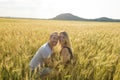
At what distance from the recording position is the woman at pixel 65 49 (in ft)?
10.6

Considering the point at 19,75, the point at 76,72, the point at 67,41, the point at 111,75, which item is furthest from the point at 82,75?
the point at 67,41

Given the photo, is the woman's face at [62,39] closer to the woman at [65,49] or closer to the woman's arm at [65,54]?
the woman at [65,49]

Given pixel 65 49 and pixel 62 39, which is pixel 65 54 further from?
pixel 62 39

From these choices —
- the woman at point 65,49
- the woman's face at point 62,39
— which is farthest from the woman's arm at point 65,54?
the woman's face at point 62,39

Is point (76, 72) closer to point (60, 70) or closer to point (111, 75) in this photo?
point (60, 70)

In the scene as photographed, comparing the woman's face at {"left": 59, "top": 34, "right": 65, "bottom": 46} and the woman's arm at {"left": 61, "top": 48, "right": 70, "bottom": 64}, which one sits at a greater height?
the woman's face at {"left": 59, "top": 34, "right": 65, "bottom": 46}

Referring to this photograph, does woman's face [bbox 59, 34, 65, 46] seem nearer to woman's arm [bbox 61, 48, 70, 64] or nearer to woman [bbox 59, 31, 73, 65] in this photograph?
woman [bbox 59, 31, 73, 65]

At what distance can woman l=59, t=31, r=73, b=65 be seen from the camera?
3238 millimetres

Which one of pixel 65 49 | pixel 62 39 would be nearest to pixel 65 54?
pixel 65 49

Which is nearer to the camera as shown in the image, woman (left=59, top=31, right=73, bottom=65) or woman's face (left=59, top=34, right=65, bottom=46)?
woman (left=59, top=31, right=73, bottom=65)

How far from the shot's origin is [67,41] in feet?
12.1

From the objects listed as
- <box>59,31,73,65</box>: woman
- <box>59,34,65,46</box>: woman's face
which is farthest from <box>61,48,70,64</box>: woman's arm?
<box>59,34,65,46</box>: woman's face

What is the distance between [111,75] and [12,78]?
105 centimetres

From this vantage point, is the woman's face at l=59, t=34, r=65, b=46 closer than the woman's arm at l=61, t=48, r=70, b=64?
No
